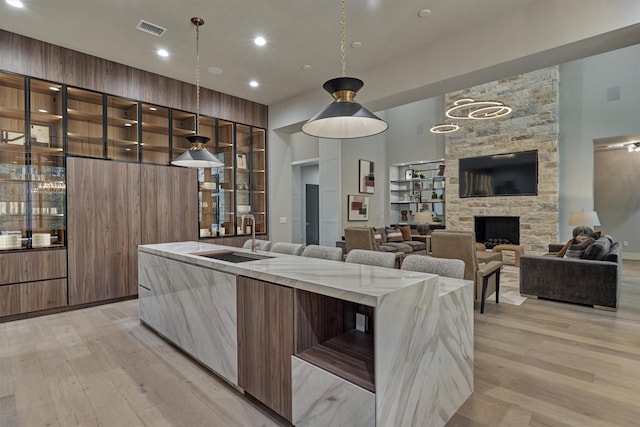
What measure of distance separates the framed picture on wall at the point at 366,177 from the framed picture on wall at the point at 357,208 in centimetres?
26

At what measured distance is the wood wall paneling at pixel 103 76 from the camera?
154 inches

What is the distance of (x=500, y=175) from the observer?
309 inches

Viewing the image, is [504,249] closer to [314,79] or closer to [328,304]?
[314,79]

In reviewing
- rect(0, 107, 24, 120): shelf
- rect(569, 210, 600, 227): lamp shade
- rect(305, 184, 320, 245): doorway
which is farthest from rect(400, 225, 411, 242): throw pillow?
rect(0, 107, 24, 120): shelf

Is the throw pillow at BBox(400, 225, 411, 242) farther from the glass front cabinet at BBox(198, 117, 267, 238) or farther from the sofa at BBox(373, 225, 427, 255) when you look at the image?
the glass front cabinet at BBox(198, 117, 267, 238)

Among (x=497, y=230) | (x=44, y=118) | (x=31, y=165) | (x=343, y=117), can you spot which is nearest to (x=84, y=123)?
(x=44, y=118)

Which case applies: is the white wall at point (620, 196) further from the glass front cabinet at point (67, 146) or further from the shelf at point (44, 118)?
the shelf at point (44, 118)

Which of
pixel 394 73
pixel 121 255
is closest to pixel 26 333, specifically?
pixel 121 255

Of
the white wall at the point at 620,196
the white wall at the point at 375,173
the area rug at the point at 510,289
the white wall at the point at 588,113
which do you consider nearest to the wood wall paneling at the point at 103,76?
the white wall at the point at 375,173

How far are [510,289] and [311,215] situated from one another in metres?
6.24

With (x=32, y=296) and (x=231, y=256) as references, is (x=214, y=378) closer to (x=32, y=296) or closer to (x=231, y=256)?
(x=231, y=256)

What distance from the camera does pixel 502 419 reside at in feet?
6.37

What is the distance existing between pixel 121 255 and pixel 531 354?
5.14 m

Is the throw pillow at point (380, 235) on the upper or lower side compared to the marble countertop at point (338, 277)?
lower
